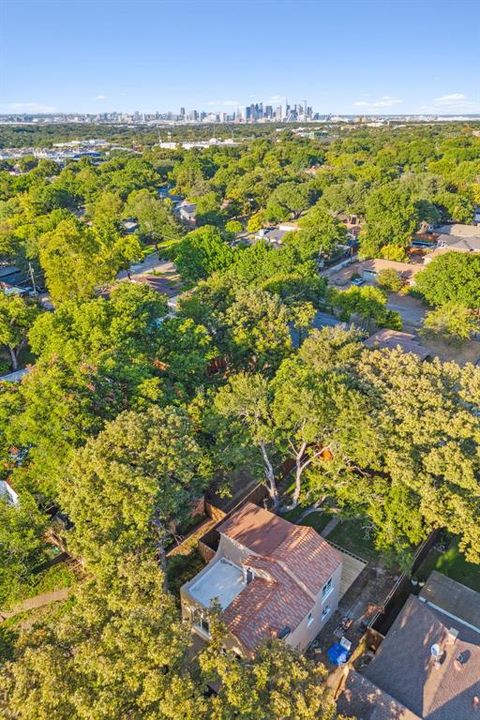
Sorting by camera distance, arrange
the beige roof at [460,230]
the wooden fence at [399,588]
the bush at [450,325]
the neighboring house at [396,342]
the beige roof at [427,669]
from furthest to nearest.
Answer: the beige roof at [460,230], the bush at [450,325], the neighboring house at [396,342], the wooden fence at [399,588], the beige roof at [427,669]

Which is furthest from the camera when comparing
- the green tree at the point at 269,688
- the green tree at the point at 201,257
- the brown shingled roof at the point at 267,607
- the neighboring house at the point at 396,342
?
the green tree at the point at 201,257

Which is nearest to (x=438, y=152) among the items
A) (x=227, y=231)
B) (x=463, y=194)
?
(x=463, y=194)

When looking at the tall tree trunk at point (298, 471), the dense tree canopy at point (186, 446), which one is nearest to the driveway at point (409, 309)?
the dense tree canopy at point (186, 446)

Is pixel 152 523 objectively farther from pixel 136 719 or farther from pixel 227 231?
pixel 227 231

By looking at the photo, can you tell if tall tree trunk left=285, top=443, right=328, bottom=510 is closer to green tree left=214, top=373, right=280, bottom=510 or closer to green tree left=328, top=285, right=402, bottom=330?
green tree left=214, top=373, right=280, bottom=510

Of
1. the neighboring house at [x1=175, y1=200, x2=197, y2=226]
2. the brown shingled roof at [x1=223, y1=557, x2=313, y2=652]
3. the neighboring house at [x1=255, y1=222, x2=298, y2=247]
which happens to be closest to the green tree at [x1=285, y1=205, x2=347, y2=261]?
the neighboring house at [x1=255, y1=222, x2=298, y2=247]

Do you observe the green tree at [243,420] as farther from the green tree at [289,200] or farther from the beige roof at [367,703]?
the green tree at [289,200]
